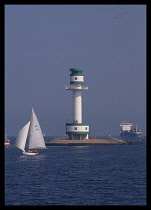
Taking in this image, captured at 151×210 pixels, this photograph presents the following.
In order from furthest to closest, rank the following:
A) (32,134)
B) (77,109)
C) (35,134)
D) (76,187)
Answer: (77,109) → (35,134) → (32,134) → (76,187)

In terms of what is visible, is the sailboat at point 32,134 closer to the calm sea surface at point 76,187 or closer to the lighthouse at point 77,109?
the calm sea surface at point 76,187

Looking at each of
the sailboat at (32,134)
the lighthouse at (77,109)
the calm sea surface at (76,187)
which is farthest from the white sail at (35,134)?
the lighthouse at (77,109)

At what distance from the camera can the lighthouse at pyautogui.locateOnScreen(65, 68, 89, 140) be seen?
153625 mm

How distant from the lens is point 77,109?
15300 centimetres

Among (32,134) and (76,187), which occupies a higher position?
(32,134)

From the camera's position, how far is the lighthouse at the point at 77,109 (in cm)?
15362

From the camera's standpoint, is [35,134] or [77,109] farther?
[77,109]

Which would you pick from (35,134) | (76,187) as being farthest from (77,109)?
(76,187)

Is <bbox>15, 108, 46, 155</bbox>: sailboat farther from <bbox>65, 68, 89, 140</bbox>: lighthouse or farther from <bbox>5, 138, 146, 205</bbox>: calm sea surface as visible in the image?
<bbox>65, 68, 89, 140</bbox>: lighthouse

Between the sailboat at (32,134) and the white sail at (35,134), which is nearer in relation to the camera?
the sailboat at (32,134)

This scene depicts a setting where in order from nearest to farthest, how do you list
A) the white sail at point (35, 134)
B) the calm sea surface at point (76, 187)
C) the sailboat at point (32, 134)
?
the calm sea surface at point (76, 187) < the sailboat at point (32, 134) < the white sail at point (35, 134)

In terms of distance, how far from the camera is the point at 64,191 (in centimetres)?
5278

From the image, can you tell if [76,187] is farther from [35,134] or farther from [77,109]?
[77,109]
